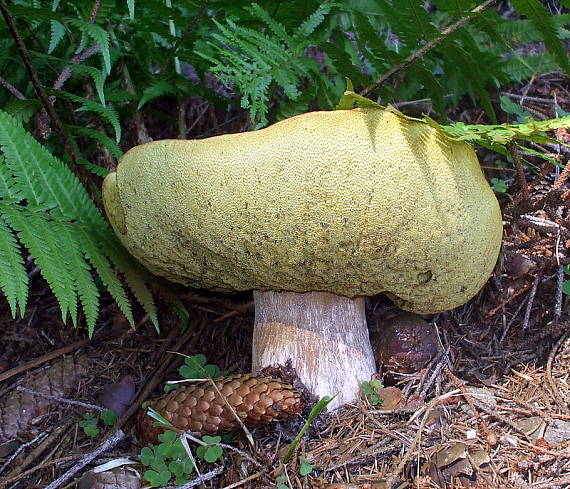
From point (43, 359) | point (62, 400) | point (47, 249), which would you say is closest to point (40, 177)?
point (47, 249)

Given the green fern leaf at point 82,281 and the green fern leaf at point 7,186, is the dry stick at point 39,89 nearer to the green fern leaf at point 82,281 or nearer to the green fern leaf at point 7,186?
the green fern leaf at point 7,186

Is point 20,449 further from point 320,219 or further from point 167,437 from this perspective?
point 320,219

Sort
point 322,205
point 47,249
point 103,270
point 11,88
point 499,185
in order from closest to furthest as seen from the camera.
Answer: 1. point 322,205
2. point 47,249
3. point 103,270
4. point 11,88
5. point 499,185

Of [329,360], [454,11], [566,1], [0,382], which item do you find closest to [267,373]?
[329,360]

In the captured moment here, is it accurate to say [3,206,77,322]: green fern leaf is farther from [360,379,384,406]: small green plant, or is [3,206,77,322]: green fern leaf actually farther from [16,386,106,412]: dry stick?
[360,379,384,406]: small green plant

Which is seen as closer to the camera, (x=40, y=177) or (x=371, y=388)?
(x=371, y=388)

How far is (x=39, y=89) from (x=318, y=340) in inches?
53.9

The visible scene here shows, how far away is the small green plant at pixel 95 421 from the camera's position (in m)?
1.82

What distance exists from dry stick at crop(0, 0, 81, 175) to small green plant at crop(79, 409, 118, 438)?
0.95 metres

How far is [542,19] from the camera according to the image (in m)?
1.66

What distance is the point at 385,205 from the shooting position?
1403 mm

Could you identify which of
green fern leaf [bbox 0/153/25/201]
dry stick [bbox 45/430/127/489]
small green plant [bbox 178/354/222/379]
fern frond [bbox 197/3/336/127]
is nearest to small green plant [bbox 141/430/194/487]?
dry stick [bbox 45/430/127/489]

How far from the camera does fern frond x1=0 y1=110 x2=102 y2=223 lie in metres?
1.82

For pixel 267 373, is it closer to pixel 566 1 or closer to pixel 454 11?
pixel 454 11
